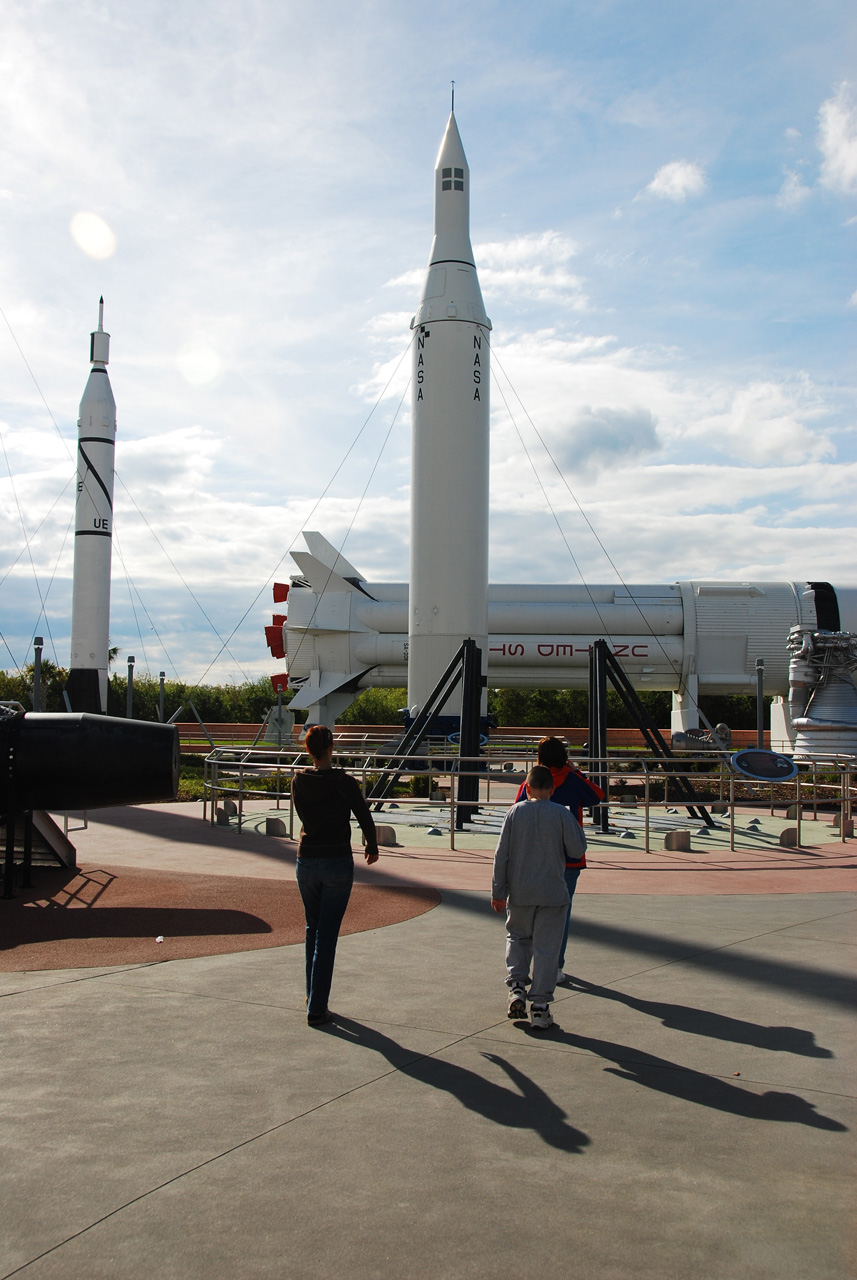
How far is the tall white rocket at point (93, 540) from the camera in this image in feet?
98.1

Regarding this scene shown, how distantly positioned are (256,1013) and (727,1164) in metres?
2.57

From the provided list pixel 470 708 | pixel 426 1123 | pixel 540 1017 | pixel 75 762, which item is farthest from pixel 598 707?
pixel 426 1123

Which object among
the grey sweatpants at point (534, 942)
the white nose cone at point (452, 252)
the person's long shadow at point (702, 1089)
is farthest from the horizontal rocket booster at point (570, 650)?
the person's long shadow at point (702, 1089)

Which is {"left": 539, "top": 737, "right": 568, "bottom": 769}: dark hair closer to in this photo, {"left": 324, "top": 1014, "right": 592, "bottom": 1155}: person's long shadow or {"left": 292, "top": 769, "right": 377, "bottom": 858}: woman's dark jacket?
{"left": 292, "top": 769, "right": 377, "bottom": 858}: woman's dark jacket

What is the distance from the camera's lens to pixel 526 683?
29875 millimetres

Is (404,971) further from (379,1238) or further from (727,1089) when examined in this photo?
(379,1238)

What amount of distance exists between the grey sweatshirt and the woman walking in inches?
28.1

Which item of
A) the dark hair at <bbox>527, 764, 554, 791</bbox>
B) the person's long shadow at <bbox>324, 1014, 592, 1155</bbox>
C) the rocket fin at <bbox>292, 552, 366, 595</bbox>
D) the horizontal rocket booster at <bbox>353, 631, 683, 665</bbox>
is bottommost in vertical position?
the person's long shadow at <bbox>324, 1014, 592, 1155</bbox>

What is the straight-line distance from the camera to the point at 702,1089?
13.3ft

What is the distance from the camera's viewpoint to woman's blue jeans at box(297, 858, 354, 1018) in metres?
4.90

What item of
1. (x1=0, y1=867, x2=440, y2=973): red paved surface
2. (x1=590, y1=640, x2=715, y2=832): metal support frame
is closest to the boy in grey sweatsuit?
(x1=0, y1=867, x2=440, y2=973): red paved surface

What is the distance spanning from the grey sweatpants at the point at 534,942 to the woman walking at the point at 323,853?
874mm

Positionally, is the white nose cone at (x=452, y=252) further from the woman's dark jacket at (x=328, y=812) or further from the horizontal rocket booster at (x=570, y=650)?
the woman's dark jacket at (x=328, y=812)

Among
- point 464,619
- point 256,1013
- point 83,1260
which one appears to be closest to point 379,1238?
point 83,1260
